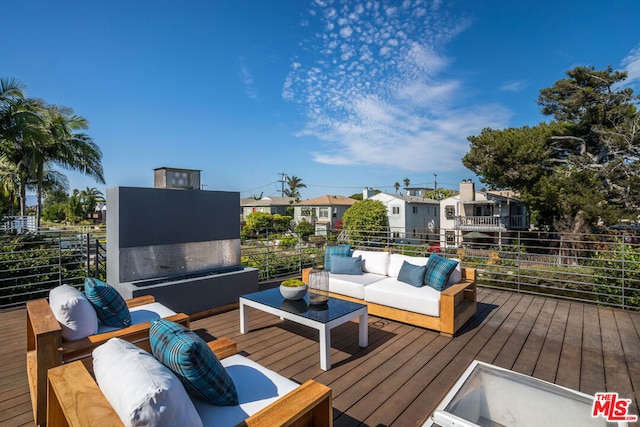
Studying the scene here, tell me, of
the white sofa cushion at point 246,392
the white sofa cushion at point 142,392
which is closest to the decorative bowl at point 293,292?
the white sofa cushion at point 246,392

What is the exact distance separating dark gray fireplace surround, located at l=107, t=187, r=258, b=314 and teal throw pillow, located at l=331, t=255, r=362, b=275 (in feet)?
4.03

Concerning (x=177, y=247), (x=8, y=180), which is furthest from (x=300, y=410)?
(x=8, y=180)

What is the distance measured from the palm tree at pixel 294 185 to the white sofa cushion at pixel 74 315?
4109 centimetres

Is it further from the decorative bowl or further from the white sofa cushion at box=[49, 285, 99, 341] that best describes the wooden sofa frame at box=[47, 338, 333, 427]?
the decorative bowl

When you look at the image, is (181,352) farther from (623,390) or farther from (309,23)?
(309,23)

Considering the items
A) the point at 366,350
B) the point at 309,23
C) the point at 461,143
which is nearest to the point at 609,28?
the point at 461,143

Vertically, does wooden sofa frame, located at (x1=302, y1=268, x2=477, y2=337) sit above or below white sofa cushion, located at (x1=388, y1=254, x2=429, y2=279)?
below

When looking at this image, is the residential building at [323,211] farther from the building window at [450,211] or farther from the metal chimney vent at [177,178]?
the metal chimney vent at [177,178]

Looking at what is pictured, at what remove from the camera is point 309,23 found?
812cm

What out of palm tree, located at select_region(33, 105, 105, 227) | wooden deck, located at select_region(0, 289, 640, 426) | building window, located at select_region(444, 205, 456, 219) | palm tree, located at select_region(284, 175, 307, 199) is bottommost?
wooden deck, located at select_region(0, 289, 640, 426)

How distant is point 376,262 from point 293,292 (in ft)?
5.70

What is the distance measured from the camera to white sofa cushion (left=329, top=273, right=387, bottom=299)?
4.11 metres

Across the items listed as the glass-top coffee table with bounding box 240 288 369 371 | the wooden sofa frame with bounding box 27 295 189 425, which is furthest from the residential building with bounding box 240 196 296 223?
the wooden sofa frame with bounding box 27 295 189 425

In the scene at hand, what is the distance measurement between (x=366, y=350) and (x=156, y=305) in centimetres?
218
